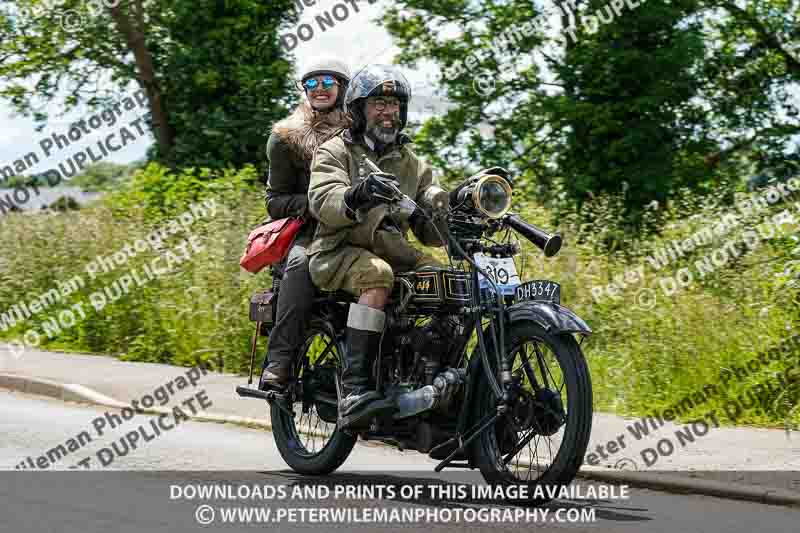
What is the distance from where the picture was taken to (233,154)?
2314 cm

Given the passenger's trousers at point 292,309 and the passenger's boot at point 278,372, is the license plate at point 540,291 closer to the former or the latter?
the passenger's trousers at point 292,309

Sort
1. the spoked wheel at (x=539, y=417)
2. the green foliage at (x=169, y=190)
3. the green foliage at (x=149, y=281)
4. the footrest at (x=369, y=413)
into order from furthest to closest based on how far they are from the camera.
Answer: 1. the green foliage at (x=169, y=190)
2. the green foliage at (x=149, y=281)
3. the footrest at (x=369, y=413)
4. the spoked wheel at (x=539, y=417)

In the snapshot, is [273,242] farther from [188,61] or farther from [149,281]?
[188,61]

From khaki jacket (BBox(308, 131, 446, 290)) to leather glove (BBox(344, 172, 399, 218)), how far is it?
0.51ft

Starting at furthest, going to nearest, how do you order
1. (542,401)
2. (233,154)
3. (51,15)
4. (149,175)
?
(51,15)
(233,154)
(149,175)
(542,401)

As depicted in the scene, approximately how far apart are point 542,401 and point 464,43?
1659 centimetres

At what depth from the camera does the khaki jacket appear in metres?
7.04

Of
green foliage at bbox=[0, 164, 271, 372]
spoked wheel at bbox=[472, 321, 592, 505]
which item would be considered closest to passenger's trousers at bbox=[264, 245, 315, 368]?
spoked wheel at bbox=[472, 321, 592, 505]

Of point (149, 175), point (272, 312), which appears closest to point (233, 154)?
point (149, 175)

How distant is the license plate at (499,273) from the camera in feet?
21.6

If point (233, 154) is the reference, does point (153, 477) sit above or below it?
above

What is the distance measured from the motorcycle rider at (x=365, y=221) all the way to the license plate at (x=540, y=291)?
636 millimetres

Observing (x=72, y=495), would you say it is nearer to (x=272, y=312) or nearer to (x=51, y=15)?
(x=272, y=312)

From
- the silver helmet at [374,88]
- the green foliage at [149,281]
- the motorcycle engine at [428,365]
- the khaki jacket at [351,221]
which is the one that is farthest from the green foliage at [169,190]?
the motorcycle engine at [428,365]
